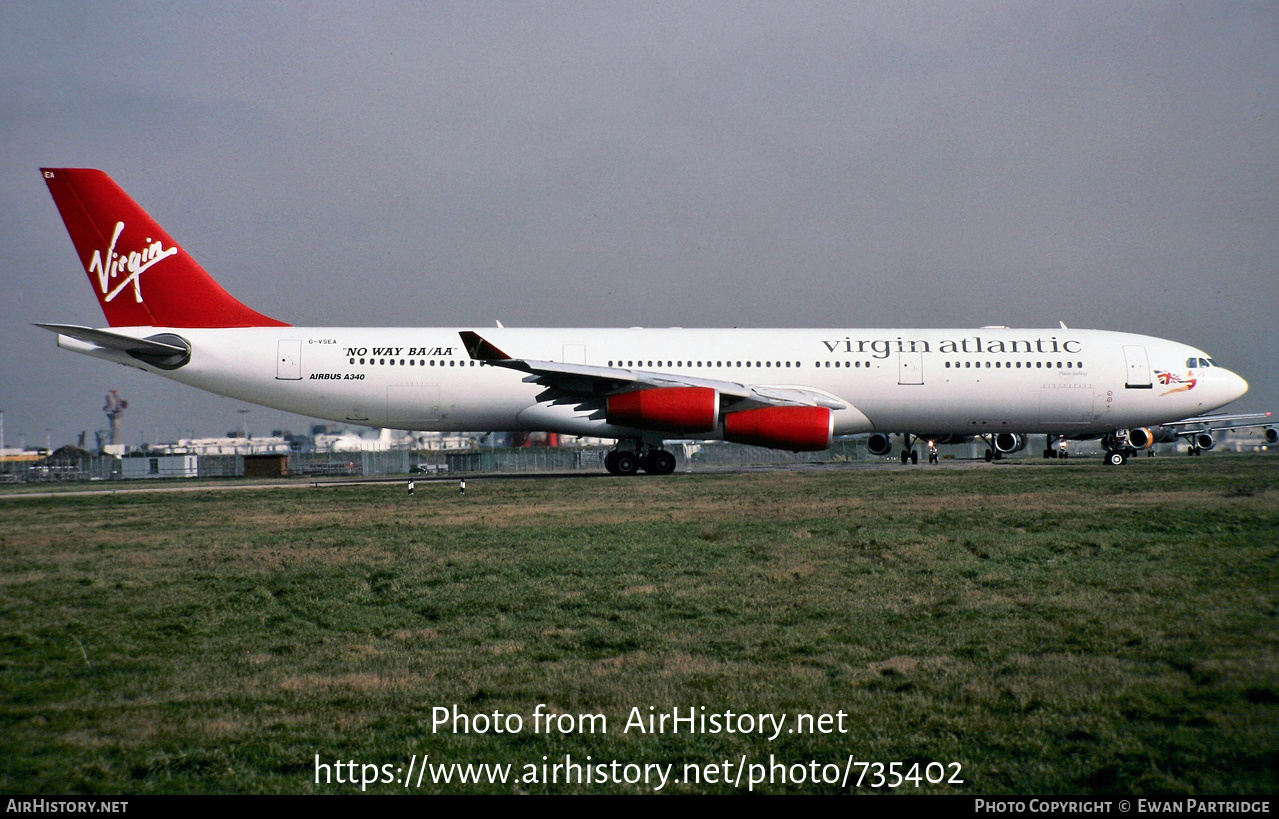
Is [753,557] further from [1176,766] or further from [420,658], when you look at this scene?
[1176,766]

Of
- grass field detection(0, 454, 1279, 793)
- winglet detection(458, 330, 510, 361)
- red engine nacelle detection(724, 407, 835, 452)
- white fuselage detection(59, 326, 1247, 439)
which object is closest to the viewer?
grass field detection(0, 454, 1279, 793)

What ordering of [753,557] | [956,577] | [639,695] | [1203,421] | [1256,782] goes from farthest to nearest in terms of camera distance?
[1203,421], [753,557], [956,577], [639,695], [1256,782]

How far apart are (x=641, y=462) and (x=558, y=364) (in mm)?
3486

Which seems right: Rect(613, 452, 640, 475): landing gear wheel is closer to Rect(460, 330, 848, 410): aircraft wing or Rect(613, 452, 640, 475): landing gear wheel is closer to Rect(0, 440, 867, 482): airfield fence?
Rect(460, 330, 848, 410): aircraft wing

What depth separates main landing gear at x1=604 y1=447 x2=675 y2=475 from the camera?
23.9m

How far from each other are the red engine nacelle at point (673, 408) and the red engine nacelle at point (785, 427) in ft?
2.56

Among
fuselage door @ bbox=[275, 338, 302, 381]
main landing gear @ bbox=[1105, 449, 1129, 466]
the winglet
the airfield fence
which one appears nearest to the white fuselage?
fuselage door @ bbox=[275, 338, 302, 381]

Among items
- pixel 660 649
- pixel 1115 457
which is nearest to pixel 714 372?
pixel 1115 457

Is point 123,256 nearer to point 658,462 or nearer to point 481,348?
point 481,348

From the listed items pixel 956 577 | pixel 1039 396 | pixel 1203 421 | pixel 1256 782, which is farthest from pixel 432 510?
pixel 1203 421

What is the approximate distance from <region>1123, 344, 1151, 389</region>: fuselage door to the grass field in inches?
570

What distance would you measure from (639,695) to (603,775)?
38.3 inches

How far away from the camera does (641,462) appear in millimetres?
23953

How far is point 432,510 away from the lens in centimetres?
1506
